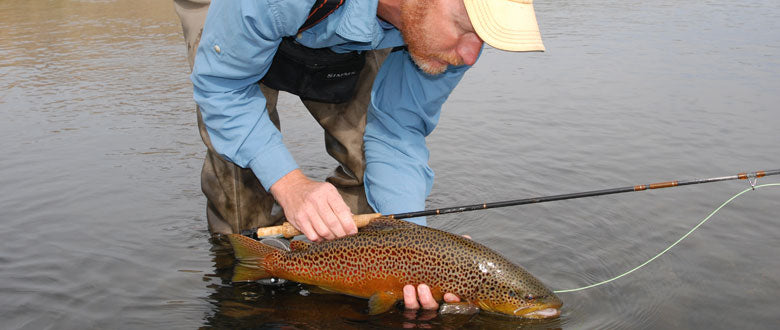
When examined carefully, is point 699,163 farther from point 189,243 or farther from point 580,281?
point 189,243

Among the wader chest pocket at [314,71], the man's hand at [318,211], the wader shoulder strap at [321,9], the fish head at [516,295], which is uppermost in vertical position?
the wader shoulder strap at [321,9]

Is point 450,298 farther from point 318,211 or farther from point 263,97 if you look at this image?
point 263,97

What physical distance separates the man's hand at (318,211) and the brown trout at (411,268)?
372mm

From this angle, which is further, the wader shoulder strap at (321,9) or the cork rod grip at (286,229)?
the cork rod grip at (286,229)

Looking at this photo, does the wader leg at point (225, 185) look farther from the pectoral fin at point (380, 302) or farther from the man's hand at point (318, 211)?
the pectoral fin at point (380, 302)

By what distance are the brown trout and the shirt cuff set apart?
44cm

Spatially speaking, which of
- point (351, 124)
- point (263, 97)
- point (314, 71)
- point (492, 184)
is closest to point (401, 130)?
point (351, 124)

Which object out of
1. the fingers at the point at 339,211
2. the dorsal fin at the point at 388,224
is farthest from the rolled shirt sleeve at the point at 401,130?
the fingers at the point at 339,211

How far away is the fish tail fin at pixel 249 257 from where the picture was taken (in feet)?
10.9

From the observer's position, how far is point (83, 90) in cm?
794

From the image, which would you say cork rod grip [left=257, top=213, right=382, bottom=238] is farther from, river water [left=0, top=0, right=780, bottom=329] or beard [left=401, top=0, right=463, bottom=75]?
beard [left=401, top=0, right=463, bottom=75]

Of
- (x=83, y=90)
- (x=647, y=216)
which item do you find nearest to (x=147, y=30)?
(x=83, y=90)

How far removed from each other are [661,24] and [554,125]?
6.05m

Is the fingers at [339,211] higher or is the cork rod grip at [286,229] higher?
the fingers at [339,211]
